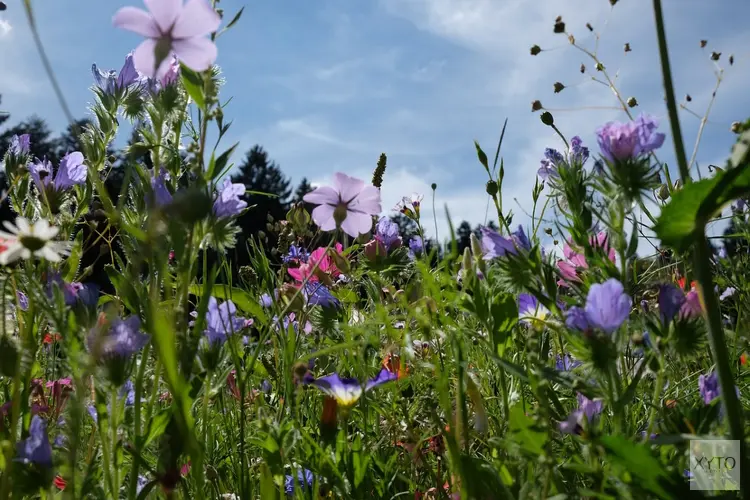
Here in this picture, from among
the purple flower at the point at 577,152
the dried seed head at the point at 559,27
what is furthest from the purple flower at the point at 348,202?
the dried seed head at the point at 559,27

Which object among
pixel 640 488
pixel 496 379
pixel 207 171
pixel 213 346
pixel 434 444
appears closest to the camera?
pixel 640 488

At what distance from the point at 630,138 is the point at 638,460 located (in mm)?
392

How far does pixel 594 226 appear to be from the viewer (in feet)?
2.87

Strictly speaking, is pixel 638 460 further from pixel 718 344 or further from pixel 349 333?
pixel 349 333

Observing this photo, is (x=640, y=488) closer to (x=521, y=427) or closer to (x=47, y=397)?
(x=521, y=427)

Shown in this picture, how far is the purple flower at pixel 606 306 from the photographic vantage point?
67 centimetres

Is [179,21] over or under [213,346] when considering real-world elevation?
over

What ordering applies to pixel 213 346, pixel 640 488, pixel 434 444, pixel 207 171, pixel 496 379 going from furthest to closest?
pixel 496 379 < pixel 434 444 < pixel 213 346 < pixel 207 171 < pixel 640 488

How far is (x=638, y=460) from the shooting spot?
0.53 m

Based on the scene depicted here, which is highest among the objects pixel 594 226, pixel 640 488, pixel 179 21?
pixel 179 21

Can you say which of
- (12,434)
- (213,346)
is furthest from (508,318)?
(12,434)

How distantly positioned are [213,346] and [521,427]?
1.33 ft

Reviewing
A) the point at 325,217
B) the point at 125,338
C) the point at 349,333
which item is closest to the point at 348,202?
the point at 325,217

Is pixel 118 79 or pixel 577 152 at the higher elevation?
pixel 118 79
